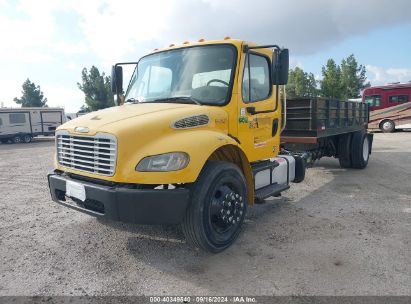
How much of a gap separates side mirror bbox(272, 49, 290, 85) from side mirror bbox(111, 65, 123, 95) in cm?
256

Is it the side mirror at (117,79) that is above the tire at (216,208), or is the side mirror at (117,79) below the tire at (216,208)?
above

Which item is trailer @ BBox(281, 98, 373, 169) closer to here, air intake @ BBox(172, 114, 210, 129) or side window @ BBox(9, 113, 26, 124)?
air intake @ BBox(172, 114, 210, 129)

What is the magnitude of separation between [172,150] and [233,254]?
1537 millimetres

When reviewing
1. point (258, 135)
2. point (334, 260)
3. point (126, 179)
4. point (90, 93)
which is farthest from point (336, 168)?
point (90, 93)

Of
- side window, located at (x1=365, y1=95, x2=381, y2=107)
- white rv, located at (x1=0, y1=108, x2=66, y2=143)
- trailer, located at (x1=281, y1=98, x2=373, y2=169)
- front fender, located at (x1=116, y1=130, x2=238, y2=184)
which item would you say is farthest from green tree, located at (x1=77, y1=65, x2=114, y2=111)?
front fender, located at (x1=116, y1=130, x2=238, y2=184)

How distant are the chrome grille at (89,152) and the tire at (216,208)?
951mm

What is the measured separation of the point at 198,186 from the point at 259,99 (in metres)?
1.89

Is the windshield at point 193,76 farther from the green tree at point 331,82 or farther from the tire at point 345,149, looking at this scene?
the green tree at point 331,82

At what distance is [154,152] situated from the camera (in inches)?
137

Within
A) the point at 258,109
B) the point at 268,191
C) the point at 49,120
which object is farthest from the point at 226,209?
the point at 49,120

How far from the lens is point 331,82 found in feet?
163

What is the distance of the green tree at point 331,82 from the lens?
48969 millimetres

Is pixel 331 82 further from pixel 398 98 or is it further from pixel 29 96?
pixel 29 96

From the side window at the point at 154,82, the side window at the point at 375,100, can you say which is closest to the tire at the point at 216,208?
the side window at the point at 154,82
